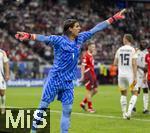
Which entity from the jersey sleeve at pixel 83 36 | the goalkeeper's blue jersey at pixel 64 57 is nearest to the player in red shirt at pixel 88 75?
the jersey sleeve at pixel 83 36

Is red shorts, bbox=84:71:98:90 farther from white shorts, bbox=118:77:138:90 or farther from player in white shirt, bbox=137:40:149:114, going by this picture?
white shorts, bbox=118:77:138:90

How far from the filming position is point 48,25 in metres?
43.6

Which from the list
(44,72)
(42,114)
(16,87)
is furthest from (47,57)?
(42,114)

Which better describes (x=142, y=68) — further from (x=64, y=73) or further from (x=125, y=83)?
(x=64, y=73)

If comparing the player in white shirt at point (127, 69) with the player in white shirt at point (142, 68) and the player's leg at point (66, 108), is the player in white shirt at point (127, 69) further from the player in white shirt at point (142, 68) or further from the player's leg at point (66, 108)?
the player's leg at point (66, 108)

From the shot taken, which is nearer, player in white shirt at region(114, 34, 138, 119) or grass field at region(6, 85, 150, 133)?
grass field at region(6, 85, 150, 133)

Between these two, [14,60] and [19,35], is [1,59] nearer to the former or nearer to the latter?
A: [19,35]

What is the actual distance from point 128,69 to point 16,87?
20.0 metres

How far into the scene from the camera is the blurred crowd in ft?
132

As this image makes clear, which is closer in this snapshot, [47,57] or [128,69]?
[128,69]

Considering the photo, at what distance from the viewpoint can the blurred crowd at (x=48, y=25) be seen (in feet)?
132

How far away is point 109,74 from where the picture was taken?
1550 inches

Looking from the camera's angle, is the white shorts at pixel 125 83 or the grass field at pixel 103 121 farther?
the white shorts at pixel 125 83

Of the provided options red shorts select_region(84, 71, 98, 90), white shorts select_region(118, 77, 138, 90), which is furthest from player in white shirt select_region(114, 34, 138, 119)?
red shorts select_region(84, 71, 98, 90)
